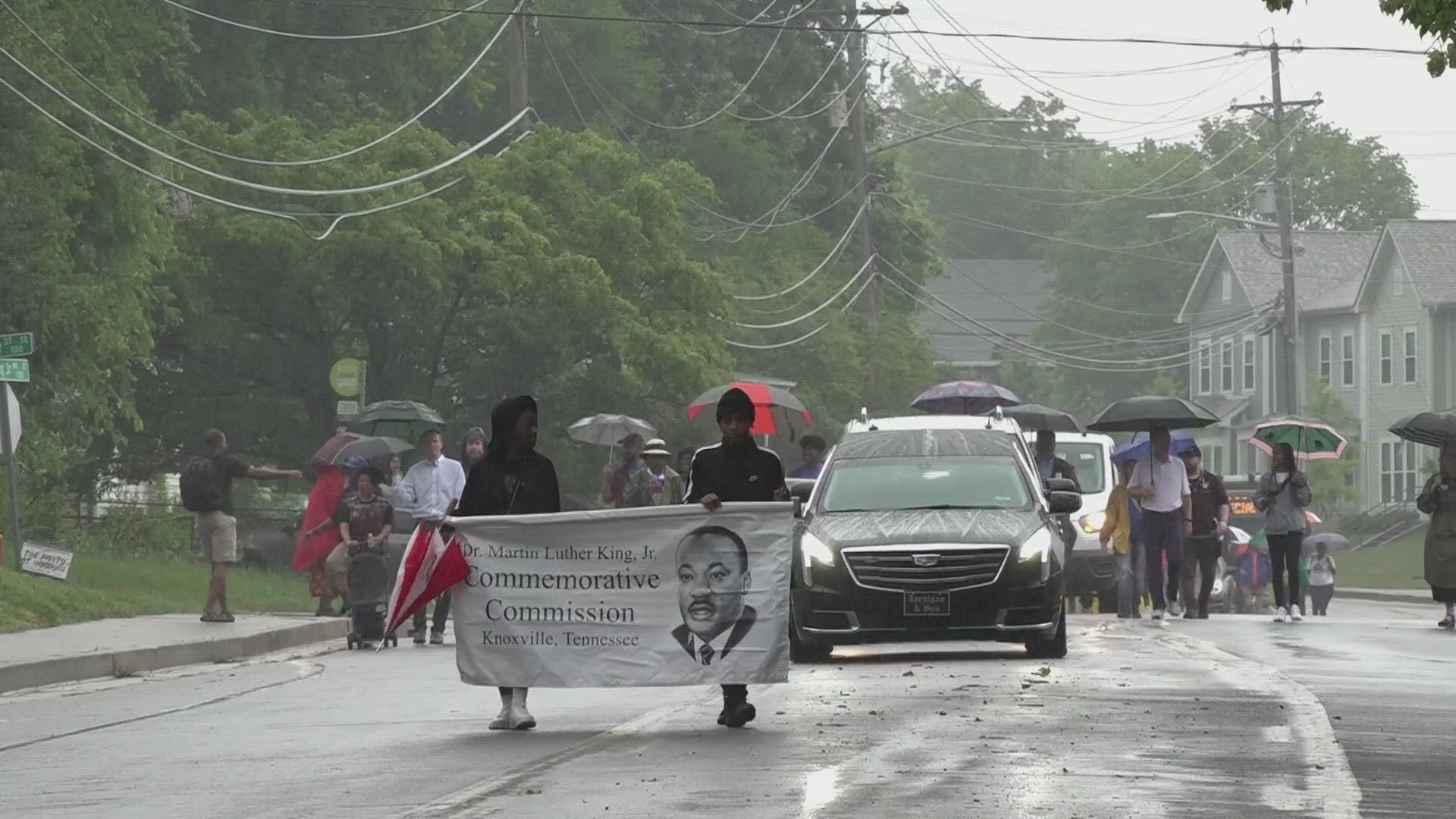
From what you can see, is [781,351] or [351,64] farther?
Answer: [781,351]

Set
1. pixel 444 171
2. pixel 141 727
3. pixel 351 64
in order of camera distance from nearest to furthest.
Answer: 1. pixel 141 727
2. pixel 444 171
3. pixel 351 64

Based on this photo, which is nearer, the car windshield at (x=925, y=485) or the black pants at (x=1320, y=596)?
the car windshield at (x=925, y=485)

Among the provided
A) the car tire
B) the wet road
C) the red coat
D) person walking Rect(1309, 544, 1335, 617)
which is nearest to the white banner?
the wet road

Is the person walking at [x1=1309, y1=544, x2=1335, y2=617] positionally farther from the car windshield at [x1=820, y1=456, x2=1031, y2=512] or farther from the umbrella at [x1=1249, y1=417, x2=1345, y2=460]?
the car windshield at [x1=820, y1=456, x2=1031, y2=512]

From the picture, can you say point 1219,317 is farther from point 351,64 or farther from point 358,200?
point 358,200

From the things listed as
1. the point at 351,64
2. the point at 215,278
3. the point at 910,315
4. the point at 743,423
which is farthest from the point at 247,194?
the point at 910,315

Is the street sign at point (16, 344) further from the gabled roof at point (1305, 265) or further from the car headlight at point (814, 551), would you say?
the gabled roof at point (1305, 265)

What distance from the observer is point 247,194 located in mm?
40219

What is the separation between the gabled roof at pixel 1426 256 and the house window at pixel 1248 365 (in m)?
10.3

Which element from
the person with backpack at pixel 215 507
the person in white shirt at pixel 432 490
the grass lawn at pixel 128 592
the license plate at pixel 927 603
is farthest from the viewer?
the person with backpack at pixel 215 507

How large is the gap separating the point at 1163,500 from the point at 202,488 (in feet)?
31.5

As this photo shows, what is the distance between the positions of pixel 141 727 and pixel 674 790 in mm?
5587

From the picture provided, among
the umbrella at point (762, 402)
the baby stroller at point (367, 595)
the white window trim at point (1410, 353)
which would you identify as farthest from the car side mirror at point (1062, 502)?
the white window trim at point (1410, 353)

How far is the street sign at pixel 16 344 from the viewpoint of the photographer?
2559cm
